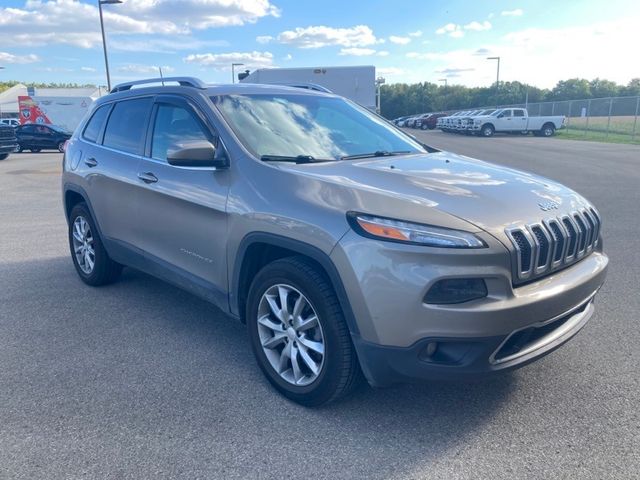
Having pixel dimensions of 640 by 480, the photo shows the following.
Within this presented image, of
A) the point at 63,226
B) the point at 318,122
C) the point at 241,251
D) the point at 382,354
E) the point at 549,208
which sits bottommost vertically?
the point at 63,226

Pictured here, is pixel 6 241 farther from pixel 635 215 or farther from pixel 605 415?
pixel 635 215

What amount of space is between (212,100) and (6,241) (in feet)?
16.8

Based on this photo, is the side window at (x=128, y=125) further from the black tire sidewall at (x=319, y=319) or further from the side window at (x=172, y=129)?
the black tire sidewall at (x=319, y=319)

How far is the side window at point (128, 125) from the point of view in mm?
4508

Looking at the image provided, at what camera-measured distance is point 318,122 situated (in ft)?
13.6

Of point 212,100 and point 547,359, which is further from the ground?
point 212,100

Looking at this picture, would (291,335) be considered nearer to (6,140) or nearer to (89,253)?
(89,253)

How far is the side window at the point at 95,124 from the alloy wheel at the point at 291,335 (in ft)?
9.60

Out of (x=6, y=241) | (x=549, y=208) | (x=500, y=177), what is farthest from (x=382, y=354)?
(x=6, y=241)

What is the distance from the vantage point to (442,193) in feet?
9.80

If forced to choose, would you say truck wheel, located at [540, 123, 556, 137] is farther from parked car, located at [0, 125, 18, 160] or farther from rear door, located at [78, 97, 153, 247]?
rear door, located at [78, 97, 153, 247]

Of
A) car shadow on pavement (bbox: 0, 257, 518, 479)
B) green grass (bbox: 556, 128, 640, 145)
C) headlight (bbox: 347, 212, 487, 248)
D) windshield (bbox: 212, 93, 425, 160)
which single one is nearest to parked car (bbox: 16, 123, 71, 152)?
car shadow on pavement (bbox: 0, 257, 518, 479)

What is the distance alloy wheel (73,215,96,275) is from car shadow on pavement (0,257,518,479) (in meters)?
0.98

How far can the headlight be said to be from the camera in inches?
103
